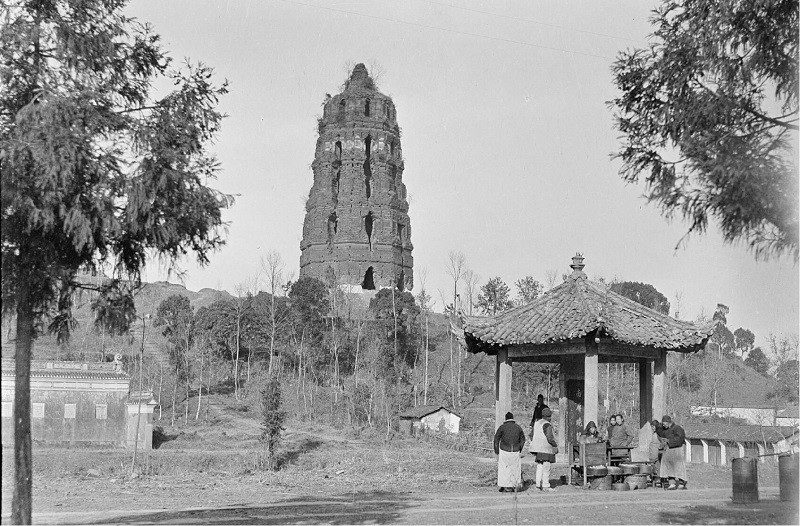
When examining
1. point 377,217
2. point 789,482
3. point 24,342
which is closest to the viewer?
point 24,342

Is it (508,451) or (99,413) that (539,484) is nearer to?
(508,451)

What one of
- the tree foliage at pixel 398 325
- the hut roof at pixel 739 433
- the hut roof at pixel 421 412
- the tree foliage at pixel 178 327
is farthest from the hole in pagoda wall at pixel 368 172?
the hut roof at pixel 739 433

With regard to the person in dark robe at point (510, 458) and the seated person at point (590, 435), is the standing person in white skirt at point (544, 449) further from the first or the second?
the seated person at point (590, 435)

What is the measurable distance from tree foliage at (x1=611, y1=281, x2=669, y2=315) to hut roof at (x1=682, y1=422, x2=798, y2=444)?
15.9 m

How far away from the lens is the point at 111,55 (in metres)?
8.56

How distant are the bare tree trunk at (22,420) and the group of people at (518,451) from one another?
806 cm

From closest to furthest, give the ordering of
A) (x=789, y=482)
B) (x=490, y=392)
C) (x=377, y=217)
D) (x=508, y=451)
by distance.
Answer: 1. (x=789, y=482)
2. (x=508, y=451)
3. (x=490, y=392)
4. (x=377, y=217)

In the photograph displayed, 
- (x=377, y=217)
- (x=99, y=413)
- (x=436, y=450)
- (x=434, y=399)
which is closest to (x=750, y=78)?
(x=436, y=450)

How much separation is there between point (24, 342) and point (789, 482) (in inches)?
401

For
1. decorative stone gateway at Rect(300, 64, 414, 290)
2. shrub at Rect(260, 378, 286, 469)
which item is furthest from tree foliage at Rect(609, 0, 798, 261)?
decorative stone gateway at Rect(300, 64, 414, 290)

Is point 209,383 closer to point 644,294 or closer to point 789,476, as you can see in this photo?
point 644,294

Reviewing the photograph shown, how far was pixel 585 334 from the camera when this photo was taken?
14836 mm

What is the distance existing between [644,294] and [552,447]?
47.6 metres

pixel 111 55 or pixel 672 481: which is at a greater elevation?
pixel 111 55
